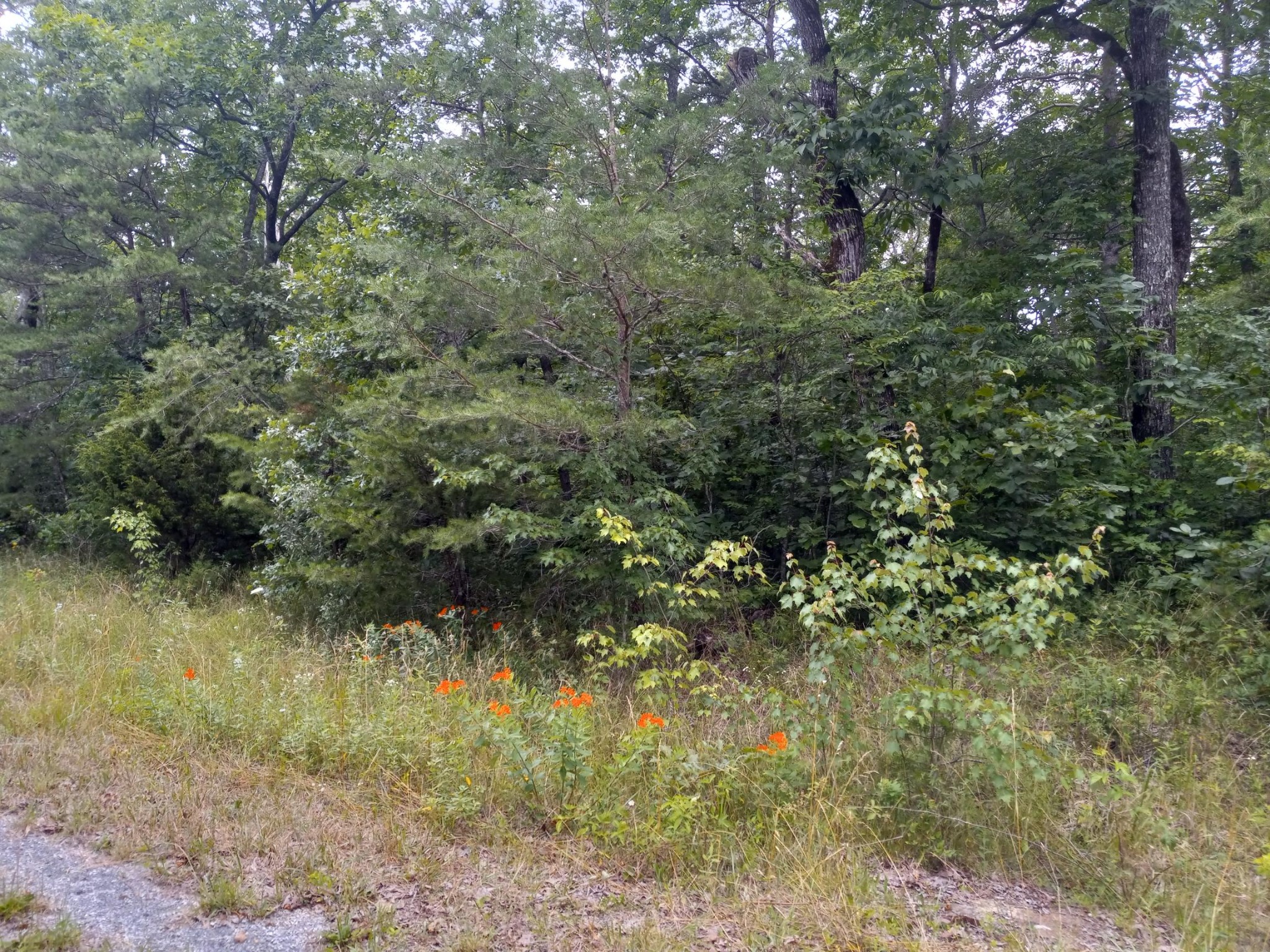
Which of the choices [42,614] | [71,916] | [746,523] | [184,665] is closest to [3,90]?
[42,614]

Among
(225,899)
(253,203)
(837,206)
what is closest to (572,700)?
(225,899)

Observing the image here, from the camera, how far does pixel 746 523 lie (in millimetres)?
7941

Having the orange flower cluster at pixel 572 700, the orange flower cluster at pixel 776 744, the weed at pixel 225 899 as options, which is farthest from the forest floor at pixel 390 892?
the orange flower cluster at pixel 572 700

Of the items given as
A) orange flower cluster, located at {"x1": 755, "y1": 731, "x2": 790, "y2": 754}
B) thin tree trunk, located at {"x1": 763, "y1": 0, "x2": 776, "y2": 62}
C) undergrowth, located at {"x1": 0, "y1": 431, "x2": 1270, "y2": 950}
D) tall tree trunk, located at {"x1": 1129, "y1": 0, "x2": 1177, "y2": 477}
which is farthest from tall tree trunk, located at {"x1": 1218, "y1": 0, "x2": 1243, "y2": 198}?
orange flower cluster, located at {"x1": 755, "y1": 731, "x2": 790, "y2": 754}

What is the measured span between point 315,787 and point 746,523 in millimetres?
4728

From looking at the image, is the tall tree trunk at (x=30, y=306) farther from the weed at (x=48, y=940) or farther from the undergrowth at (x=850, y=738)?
the weed at (x=48, y=940)

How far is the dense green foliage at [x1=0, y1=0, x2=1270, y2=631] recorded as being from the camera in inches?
263

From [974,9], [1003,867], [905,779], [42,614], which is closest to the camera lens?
[1003,867]

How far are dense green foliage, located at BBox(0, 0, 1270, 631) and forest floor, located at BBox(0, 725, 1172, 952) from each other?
9.39ft

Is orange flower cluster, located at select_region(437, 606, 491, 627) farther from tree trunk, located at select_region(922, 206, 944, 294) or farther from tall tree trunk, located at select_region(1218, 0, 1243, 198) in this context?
tall tree trunk, located at select_region(1218, 0, 1243, 198)

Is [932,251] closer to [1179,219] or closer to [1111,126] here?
[1111,126]

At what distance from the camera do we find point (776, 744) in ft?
13.1

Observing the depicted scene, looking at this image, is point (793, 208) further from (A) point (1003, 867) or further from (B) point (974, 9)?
(A) point (1003, 867)

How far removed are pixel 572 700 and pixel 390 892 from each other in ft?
4.92
